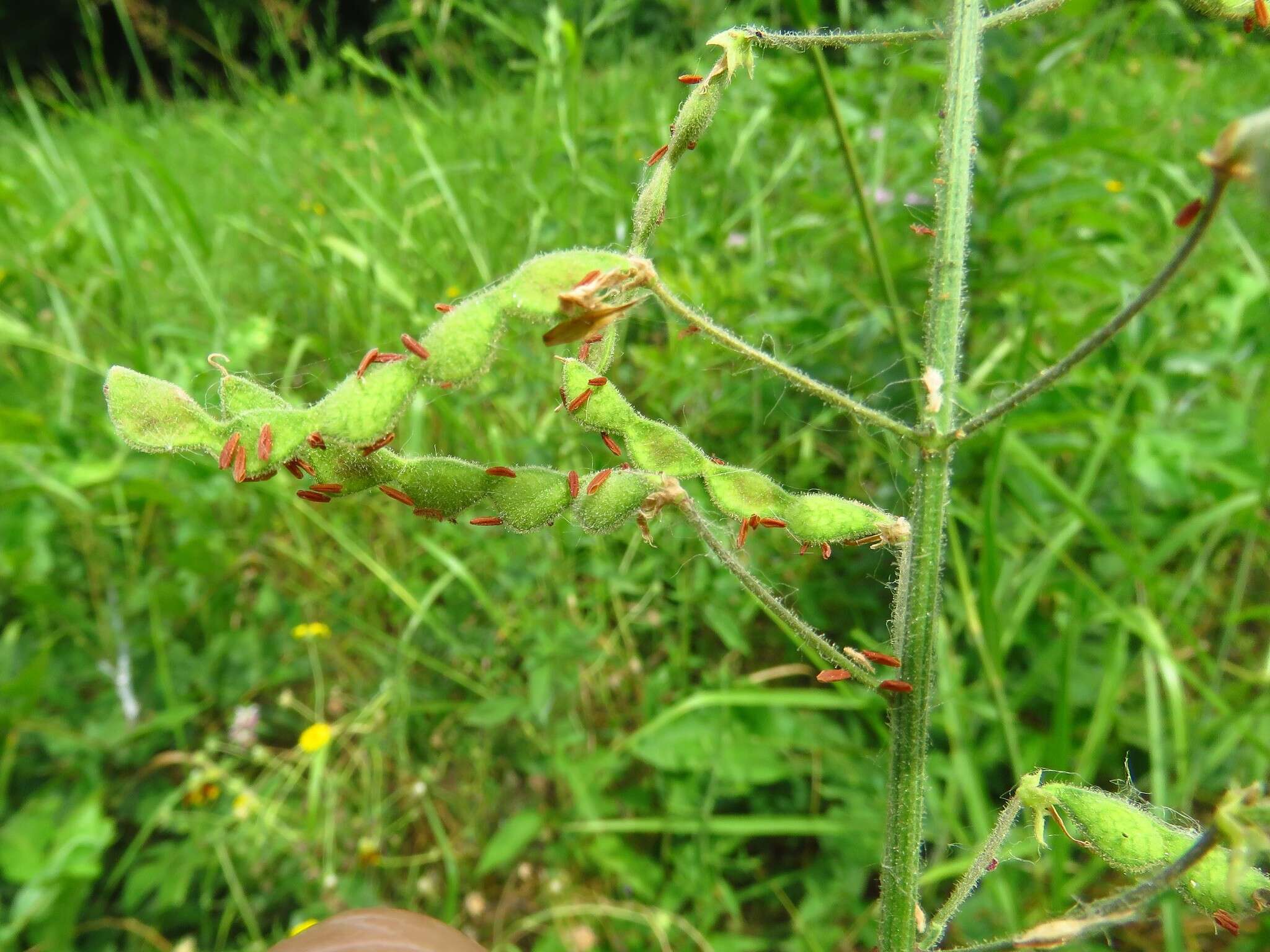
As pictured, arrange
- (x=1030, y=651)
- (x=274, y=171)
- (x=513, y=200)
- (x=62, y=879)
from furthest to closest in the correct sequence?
(x=274, y=171) < (x=513, y=200) < (x=1030, y=651) < (x=62, y=879)

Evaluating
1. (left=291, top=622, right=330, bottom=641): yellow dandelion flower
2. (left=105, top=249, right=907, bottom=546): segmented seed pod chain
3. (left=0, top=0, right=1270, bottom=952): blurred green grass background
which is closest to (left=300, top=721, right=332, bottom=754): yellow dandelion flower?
(left=0, top=0, right=1270, bottom=952): blurred green grass background

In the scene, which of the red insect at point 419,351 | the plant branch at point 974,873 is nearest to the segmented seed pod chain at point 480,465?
the red insect at point 419,351

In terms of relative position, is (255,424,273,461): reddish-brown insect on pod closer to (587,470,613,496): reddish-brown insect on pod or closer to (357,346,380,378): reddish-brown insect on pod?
(357,346,380,378): reddish-brown insect on pod

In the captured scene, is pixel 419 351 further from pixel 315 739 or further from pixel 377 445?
pixel 315 739

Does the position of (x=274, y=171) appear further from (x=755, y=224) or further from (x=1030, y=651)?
(x=1030, y=651)

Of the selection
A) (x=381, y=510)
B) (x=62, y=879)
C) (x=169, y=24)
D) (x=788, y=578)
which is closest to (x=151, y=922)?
(x=62, y=879)
